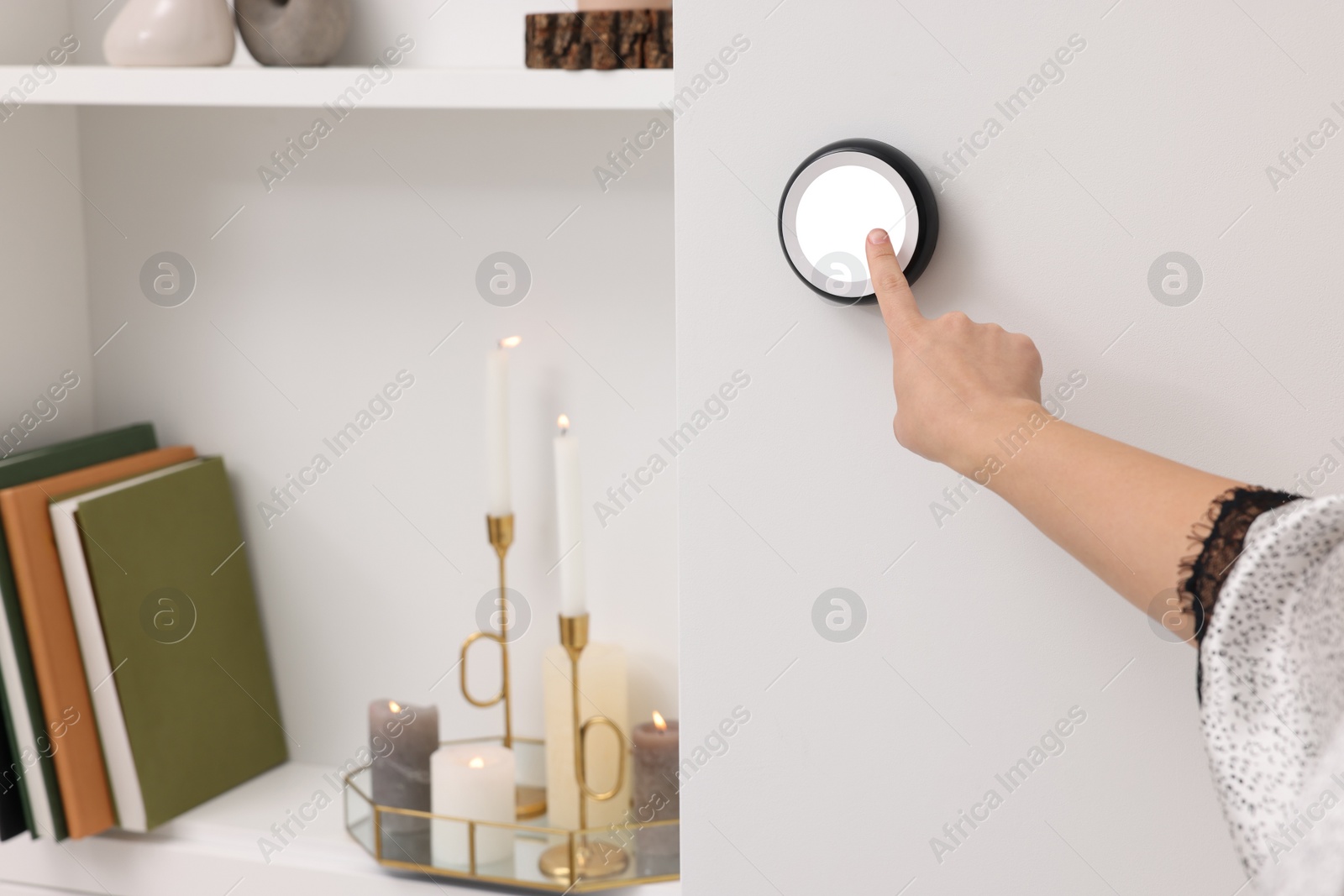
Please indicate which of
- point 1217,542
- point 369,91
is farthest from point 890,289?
point 369,91

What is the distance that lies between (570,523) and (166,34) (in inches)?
16.4

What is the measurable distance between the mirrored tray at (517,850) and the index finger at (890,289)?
0.44 meters

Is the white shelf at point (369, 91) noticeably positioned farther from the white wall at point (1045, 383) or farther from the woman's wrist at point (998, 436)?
the woman's wrist at point (998, 436)

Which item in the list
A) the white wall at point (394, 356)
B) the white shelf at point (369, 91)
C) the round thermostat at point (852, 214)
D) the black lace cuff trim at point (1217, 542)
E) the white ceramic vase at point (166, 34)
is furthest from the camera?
the white wall at point (394, 356)

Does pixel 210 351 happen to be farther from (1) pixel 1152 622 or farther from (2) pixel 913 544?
(1) pixel 1152 622

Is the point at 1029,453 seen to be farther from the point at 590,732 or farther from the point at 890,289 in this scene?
the point at 590,732

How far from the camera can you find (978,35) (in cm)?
48

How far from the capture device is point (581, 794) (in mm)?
798

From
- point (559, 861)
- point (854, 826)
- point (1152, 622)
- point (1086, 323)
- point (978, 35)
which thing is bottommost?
point (559, 861)

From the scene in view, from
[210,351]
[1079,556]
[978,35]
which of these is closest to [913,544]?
[1079,556]

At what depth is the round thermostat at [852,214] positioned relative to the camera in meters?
0.48

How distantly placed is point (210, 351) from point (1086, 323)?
70 centimetres

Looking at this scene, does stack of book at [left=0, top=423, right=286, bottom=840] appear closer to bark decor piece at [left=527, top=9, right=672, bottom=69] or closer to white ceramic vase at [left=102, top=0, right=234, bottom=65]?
white ceramic vase at [left=102, top=0, right=234, bottom=65]

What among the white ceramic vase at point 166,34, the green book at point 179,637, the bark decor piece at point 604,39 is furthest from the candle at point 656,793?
the white ceramic vase at point 166,34
